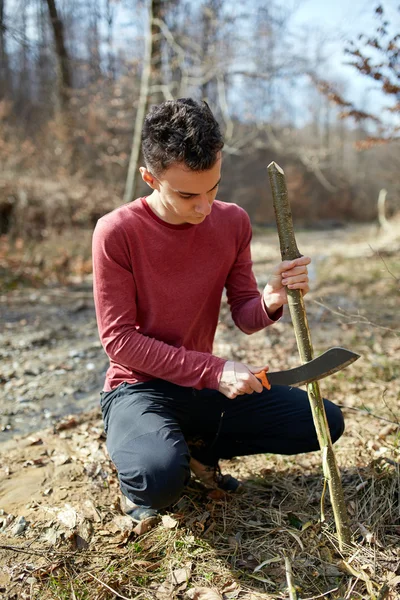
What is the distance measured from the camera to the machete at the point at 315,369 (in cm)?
186

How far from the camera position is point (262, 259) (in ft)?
34.6

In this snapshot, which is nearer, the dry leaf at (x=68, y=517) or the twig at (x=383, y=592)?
the twig at (x=383, y=592)

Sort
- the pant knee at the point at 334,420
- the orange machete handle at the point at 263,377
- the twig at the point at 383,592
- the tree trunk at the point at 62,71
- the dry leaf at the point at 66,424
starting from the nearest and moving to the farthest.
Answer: the twig at the point at 383,592 < the orange machete handle at the point at 263,377 < the pant knee at the point at 334,420 < the dry leaf at the point at 66,424 < the tree trunk at the point at 62,71

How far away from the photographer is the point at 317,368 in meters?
1.89

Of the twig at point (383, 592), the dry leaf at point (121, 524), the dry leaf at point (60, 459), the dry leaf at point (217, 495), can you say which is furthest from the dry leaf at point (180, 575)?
the dry leaf at point (60, 459)

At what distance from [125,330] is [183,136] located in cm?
83

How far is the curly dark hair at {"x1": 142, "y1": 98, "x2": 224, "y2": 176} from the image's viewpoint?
192cm

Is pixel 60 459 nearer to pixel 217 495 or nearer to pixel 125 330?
pixel 217 495

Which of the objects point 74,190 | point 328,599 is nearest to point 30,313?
point 328,599

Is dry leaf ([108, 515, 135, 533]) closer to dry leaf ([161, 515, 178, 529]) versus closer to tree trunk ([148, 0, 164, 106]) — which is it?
dry leaf ([161, 515, 178, 529])

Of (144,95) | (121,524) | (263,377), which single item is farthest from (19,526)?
(144,95)

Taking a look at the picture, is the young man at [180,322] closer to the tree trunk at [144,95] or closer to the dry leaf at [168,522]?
the dry leaf at [168,522]

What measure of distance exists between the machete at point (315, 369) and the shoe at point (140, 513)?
814 millimetres

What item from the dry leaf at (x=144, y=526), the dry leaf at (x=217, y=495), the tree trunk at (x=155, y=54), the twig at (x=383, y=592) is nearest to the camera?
the twig at (x=383, y=592)
